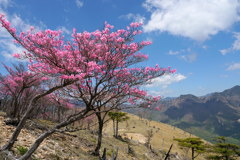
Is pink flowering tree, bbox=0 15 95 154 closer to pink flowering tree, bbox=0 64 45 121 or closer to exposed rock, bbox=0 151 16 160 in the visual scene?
exposed rock, bbox=0 151 16 160

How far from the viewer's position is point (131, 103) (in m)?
9.52

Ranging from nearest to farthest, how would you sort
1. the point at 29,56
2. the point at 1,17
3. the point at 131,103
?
the point at 1,17, the point at 29,56, the point at 131,103

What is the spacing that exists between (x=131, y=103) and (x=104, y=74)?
269cm

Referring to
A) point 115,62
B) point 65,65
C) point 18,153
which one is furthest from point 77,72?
point 18,153

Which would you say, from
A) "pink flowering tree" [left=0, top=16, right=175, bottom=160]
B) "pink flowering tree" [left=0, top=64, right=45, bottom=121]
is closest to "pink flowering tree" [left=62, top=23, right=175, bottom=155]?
"pink flowering tree" [left=0, top=16, right=175, bottom=160]

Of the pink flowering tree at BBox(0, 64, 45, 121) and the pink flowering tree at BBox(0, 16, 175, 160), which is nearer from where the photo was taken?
the pink flowering tree at BBox(0, 16, 175, 160)

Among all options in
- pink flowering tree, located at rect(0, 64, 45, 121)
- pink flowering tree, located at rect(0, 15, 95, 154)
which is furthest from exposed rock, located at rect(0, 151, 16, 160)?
pink flowering tree, located at rect(0, 64, 45, 121)

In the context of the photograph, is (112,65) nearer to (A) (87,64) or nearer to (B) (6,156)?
(A) (87,64)

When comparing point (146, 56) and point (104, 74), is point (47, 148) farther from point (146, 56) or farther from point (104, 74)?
point (146, 56)

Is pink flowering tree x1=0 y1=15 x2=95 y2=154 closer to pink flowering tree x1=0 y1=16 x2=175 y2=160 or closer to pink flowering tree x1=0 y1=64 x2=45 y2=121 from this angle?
pink flowering tree x1=0 y1=16 x2=175 y2=160

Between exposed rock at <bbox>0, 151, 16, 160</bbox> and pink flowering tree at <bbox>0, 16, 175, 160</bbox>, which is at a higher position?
pink flowering tree at <bbox>0, 16, 175, 160</bbox>

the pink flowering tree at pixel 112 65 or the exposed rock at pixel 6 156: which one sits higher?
the pink flowering tree at pixel 112 65

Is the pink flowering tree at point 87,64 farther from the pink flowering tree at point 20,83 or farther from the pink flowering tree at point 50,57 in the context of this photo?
the pink flowering tree at point 20,83

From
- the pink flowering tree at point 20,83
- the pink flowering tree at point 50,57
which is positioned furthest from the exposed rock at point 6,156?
the pink flowering tree at point 20,83
